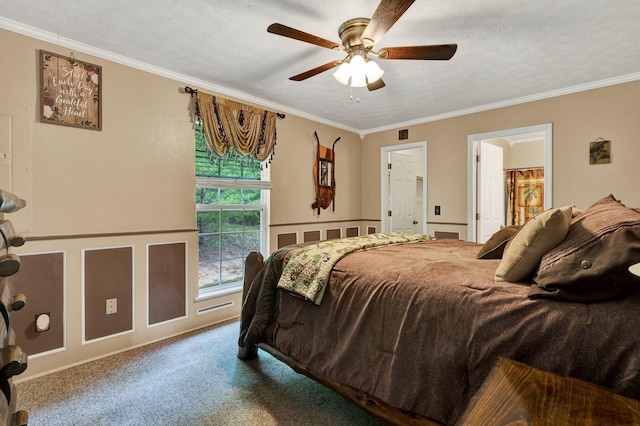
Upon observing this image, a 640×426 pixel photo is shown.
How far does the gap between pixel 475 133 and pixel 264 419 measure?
12.4ft

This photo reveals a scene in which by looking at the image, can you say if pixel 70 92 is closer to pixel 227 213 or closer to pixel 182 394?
pixel 227 213

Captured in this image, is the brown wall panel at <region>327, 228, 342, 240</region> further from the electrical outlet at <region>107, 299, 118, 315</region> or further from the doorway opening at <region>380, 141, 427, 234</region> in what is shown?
the electrical outlet at <region>107, 299, 118, 315</region>

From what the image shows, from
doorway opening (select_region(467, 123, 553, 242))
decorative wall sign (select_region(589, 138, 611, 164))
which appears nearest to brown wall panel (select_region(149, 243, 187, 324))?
doorway opening (select_region(467, 123, 553, 242))

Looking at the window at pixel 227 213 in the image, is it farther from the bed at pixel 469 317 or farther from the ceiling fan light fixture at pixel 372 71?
the ceiling fan light fixture at pixel 372 71

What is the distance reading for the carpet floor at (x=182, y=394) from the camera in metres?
1.77

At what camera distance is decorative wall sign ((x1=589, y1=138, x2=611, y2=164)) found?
3098 mm

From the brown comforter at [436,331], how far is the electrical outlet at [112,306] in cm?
131

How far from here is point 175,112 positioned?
9.66ft

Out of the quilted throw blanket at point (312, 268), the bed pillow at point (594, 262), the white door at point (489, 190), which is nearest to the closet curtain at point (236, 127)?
the quilted throw blanket at point (312, 268)

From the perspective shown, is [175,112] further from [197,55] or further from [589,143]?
[589,143]

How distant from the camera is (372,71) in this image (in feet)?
6.77

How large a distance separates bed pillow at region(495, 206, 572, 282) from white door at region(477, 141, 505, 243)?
2908 mm

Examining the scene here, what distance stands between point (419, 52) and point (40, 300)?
307 cm

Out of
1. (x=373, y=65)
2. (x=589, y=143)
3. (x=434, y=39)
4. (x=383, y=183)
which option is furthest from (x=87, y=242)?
(x=589, y=143)
